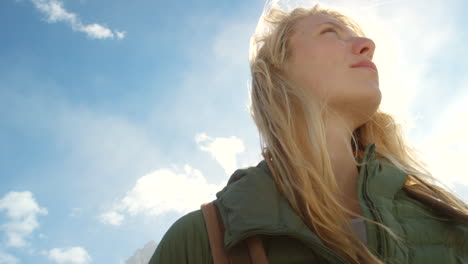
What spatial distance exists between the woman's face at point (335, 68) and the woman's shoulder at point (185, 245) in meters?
1.34

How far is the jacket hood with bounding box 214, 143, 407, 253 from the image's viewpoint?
1.59 meters

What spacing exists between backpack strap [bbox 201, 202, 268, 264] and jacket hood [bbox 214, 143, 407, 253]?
0.05 meters

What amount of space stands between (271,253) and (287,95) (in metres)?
1.34

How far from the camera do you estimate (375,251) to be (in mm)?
1600

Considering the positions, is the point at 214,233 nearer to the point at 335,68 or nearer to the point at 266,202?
the point at 266,202

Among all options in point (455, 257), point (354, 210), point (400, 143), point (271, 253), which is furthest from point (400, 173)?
point (271, 253)

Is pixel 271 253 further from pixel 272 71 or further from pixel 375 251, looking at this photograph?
pixel 272 71

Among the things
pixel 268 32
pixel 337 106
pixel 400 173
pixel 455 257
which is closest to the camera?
pixel 455 257

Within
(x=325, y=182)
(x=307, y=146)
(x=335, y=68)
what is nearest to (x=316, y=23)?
(x=335, y=68)

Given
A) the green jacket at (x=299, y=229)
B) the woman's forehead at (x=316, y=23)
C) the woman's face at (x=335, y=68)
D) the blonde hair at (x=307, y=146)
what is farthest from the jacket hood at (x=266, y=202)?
the woman's forehead at (x=316, y=23)

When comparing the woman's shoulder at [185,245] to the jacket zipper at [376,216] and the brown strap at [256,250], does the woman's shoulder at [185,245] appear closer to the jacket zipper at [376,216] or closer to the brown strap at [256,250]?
the brown strap at [256,250]

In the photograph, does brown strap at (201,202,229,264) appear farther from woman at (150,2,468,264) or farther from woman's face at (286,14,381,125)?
woman's face at (286,14,381,125)

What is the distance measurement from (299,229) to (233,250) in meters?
0.36

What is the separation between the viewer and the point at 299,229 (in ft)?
5.30
